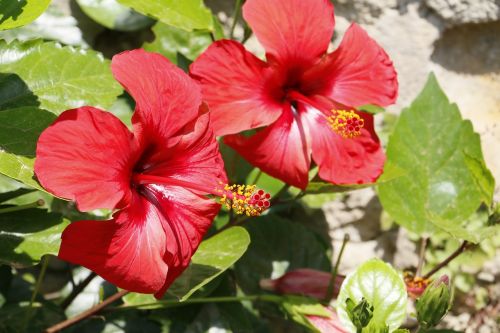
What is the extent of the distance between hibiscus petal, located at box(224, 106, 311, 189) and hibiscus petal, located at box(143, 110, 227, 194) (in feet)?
0.38

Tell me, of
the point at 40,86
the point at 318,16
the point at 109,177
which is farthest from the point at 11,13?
the point at 318,16

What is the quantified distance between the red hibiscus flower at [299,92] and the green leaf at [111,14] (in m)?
0.53

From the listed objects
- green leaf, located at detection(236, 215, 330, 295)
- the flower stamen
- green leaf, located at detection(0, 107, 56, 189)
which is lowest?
green leaf, located at detection(236, 215, 330, 295)

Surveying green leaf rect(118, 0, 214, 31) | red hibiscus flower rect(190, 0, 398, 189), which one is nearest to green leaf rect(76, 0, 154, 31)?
green leaf rect(118, 0, 214, 31)

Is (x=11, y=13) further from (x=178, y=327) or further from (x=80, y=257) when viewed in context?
(x=178, y=327)

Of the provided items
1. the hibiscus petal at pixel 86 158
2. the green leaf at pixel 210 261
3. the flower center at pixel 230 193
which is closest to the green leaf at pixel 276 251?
the green leaf at pixel 210 261

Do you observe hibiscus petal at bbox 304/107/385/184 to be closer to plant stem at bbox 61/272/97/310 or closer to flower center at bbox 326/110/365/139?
flower center at bbox 326/110/365/139

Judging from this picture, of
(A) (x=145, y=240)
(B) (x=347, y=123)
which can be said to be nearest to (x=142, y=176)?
(A) (x=145, y=240)

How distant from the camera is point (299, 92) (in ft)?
5.39

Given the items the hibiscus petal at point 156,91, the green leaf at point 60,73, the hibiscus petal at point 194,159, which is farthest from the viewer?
the green leaf at point 60,73

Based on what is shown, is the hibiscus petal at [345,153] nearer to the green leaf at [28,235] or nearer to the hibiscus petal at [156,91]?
the hibiscus petal at [156,91]

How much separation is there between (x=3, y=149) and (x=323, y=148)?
Result: 2.10ft

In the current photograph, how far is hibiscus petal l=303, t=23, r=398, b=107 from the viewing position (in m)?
1.62

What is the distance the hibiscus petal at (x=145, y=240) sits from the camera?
121 cm
